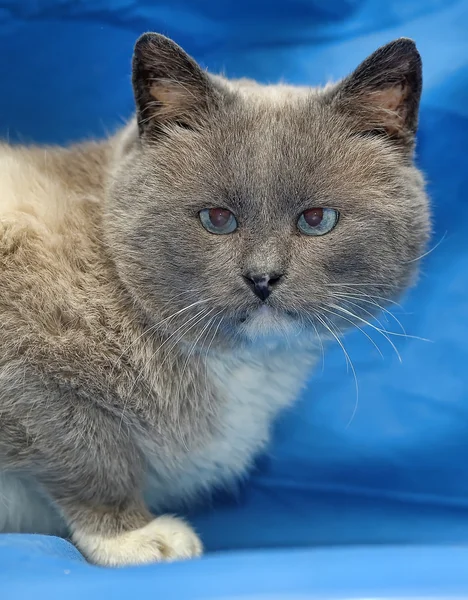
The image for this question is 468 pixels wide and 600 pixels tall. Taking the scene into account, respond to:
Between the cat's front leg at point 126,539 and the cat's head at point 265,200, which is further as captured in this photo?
the cat's front leg at point 126,539

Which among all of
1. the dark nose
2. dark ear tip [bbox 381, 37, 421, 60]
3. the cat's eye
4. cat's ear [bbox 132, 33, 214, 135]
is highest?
dark ear tip [bbox 381, 37, 421, 60]

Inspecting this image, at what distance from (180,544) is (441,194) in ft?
3.69

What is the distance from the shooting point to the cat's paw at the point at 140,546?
4.41 feet

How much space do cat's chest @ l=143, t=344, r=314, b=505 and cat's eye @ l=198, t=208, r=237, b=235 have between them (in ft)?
0.90

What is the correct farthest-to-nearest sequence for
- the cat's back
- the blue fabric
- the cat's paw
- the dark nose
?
1. the blue fabric
2. the cat's paw
3. the cat's back
4. the dark nose

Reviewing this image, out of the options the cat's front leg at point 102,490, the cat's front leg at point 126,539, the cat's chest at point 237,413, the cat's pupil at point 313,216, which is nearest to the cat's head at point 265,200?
the cat's pupil at point 313,216

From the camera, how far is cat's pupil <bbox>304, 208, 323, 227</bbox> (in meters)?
1.19

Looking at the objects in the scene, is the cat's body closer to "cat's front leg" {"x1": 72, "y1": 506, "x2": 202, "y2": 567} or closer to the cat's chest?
the cat's chest

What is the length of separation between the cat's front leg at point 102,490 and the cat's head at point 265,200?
0.26 meters

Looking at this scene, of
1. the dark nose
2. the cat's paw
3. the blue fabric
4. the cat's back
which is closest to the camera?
the dark nose

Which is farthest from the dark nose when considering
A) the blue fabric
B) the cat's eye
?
the blue fabric

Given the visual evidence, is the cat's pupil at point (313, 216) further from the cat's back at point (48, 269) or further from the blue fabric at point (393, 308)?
the blue fabric at point (393, 308)

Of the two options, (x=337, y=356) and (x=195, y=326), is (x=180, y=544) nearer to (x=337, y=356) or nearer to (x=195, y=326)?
(x=195, y=326)

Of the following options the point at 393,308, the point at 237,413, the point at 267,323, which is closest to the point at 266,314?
the point at 267,323
